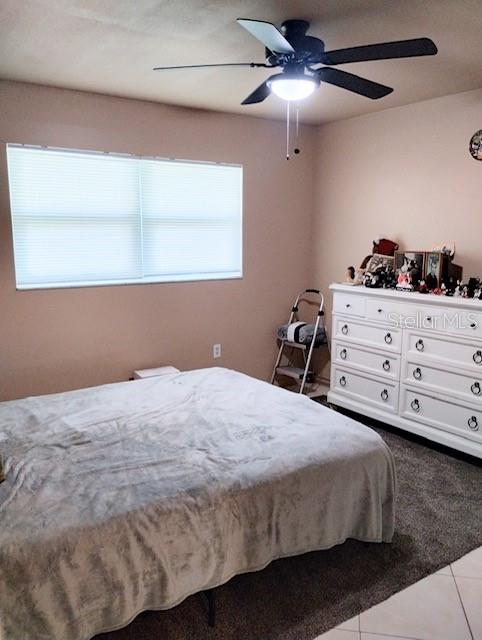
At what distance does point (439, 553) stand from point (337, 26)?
8.14ft

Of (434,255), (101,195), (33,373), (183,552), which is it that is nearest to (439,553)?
(183,552)

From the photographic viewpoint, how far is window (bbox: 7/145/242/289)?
11.4ft

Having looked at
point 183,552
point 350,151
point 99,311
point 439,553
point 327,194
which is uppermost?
point 350,151

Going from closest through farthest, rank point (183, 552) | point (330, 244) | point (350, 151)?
1. point (183, 552)
2. point (350, 151)
3. point (330, 244)

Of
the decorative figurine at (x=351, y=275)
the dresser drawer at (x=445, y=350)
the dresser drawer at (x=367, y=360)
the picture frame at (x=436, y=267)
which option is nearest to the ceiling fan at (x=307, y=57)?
Answer: the picture frame at (x=436, y=267)

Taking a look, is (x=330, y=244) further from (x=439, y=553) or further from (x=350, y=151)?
(x=439, y=553)

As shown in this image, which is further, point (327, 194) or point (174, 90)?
point (327, 194)

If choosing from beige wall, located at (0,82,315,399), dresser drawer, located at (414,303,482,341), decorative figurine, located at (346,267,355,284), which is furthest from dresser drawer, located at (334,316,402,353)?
beige wall, located at (0,82,315,399)

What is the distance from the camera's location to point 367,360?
3.86 metres

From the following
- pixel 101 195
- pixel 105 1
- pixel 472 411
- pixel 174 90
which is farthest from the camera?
pixel 101 195

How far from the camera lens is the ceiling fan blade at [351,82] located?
2.35 m

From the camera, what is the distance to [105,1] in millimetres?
2068

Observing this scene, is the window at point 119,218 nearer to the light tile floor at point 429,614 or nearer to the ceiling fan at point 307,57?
the ceiling fan at point 307,57

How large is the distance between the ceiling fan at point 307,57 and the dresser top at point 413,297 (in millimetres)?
1385
